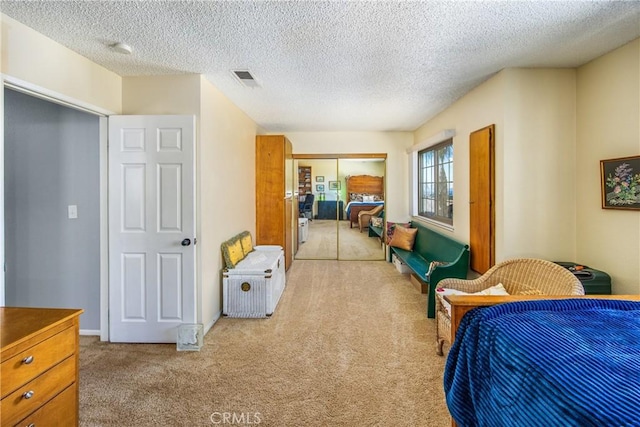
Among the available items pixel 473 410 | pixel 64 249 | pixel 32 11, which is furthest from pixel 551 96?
pixel 64 249

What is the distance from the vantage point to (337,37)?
7.09 feet

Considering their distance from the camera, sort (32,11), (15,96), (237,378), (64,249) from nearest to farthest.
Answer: (32,11)
(237,378)
(15,96)
(64,249)

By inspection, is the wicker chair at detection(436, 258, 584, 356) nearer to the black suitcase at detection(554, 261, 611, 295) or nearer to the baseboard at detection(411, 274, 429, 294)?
the black suitcase at detection(554, 261, 611, 295)

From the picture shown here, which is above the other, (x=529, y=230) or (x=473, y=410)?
(x=529, y=230)

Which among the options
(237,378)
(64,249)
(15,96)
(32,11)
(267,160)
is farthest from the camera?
(267,160)

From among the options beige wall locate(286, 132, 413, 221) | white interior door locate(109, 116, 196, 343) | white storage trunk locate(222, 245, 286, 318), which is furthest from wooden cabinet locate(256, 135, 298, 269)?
white interior door locate(109, 116, 196, 343)

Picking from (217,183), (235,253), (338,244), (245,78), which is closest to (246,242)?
(235,253)

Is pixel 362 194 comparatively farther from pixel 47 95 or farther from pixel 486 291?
pixel 47 95

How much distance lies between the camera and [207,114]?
2973 millimetres

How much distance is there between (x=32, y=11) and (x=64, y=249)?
1932 mm

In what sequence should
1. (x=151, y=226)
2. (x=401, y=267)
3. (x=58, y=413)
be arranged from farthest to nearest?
(x=401, y=267) → (x=151, y=226) → (x=58, y=413)

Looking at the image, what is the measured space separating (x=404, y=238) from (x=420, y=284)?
4.18 feet

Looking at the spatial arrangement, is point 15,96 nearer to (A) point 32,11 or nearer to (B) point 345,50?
(A) point 32,11

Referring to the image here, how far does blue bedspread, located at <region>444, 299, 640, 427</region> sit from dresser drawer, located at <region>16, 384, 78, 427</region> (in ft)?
5.74
